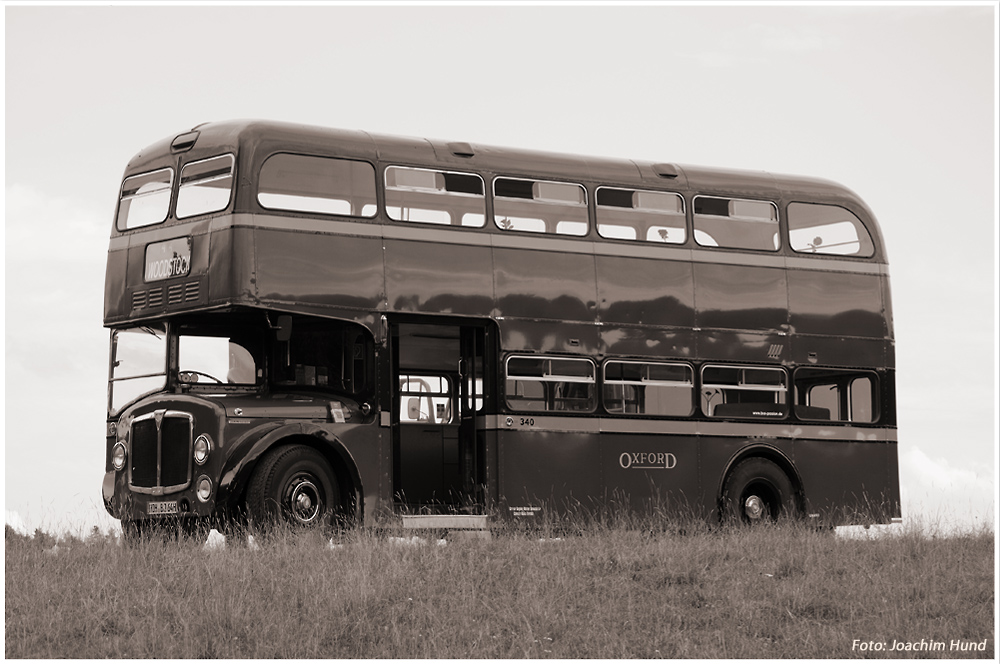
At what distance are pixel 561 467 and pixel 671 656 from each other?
4.98 meters

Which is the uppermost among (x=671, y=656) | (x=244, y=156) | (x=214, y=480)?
(x=244, y=156)

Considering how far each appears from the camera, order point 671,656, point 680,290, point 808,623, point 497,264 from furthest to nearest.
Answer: point 680,290, point 497,264, point 808,623, point 671,656

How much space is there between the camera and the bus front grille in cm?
1305

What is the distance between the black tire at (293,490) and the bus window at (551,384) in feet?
6.76

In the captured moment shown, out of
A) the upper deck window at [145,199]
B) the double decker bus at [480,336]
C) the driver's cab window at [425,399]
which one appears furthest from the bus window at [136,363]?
the driver's cab window at [425,399]

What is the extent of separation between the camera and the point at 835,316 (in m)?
16.2

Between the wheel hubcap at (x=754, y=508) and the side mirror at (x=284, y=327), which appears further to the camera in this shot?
the wheel hubcap at (x=754, y=508)

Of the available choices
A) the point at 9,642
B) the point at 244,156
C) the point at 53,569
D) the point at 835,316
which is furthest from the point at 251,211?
the point at 835,316

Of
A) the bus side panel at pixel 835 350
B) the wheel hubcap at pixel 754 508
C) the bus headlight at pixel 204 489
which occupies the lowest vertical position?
the wheel hubcap at pixel 754 508

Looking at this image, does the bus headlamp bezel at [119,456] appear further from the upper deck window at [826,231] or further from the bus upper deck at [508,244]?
the upper deck window at [826,231]

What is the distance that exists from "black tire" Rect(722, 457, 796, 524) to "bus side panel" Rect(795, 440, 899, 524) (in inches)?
10.3

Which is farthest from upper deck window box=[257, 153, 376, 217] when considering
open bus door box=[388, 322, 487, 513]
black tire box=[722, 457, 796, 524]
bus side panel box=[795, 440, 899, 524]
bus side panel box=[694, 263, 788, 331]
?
bus side panel box=[795, 440, 899, 524]

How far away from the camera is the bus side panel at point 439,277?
13.6 metres

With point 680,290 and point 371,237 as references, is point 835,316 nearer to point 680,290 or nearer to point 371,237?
point 680,290
